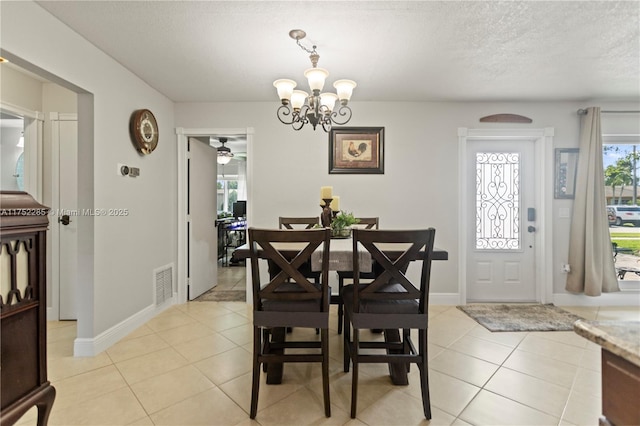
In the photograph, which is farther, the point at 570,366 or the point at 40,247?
the point at 570,366

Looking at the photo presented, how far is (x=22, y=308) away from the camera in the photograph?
0.91 meters

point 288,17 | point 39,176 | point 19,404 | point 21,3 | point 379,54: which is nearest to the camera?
point 19,404

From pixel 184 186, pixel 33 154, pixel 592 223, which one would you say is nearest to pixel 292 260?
pixel 184 186

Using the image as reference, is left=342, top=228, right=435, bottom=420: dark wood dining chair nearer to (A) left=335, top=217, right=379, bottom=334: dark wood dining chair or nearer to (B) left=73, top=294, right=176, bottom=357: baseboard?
(A) left=335, top=217, right=379, bottom=334: dark wood dining chair

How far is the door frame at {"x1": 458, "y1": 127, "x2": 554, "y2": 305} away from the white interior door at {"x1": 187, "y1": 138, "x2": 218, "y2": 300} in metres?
3.22

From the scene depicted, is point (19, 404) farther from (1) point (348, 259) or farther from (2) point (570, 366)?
(2) point (570, 366)

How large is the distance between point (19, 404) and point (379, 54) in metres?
2.77

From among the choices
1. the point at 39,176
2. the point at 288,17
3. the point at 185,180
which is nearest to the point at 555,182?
the point at 288,17

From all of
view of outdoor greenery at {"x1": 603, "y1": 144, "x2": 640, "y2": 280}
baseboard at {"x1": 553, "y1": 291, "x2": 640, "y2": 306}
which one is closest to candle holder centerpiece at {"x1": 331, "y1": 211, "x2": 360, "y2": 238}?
baseboard at {"x1": 553, "y1": 291, "x2": 640, "y2": 306}

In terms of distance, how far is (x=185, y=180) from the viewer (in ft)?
11.5

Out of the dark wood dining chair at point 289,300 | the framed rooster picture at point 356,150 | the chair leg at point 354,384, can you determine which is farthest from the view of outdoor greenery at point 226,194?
the chair leg at point 354,384

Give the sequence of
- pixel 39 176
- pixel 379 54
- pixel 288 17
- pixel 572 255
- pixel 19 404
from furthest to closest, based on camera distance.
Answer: pixel 572 255
pixel 39 176
pixel 379 54
pixel 288 17
pixel 19 404

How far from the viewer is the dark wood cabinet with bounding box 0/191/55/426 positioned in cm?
86

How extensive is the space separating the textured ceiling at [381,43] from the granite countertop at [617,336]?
187 centimetres
